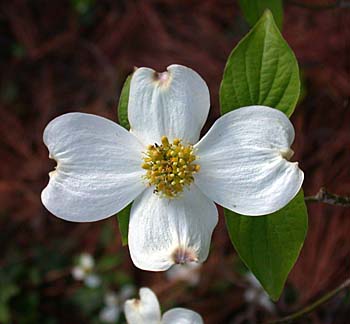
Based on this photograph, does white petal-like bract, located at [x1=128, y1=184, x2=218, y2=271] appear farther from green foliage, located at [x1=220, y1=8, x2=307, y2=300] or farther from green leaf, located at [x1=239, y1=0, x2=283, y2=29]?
green leaf, located at [x1=239, y1=0, x2=283, y2=29]

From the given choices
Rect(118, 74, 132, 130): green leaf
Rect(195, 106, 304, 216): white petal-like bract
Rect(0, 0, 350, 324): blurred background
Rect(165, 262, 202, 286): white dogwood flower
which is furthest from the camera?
Result: Rect(165, 262, 202, 286): white dogwood flower

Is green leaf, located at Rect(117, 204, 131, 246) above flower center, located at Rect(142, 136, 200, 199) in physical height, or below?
below

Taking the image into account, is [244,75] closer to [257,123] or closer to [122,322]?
[257,123]

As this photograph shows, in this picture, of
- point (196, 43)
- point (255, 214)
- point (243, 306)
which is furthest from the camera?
point (196, 43)

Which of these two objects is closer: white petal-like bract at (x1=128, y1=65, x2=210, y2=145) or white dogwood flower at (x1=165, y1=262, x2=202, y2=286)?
white petal-like bract at (x1=128, y1=65, x2=210, y2=145)

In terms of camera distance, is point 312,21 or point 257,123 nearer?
point 257,123

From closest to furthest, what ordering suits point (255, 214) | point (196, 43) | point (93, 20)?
point (255, 214) < point (196, 43) < point (93, 20)

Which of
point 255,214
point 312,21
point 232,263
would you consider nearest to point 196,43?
point 312,21

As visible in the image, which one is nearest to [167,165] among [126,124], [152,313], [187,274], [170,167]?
[170,167]

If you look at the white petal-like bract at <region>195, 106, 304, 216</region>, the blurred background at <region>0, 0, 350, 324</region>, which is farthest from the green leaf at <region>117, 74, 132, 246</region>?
the blurred background at <region>0, 0, 350, 324</region>
